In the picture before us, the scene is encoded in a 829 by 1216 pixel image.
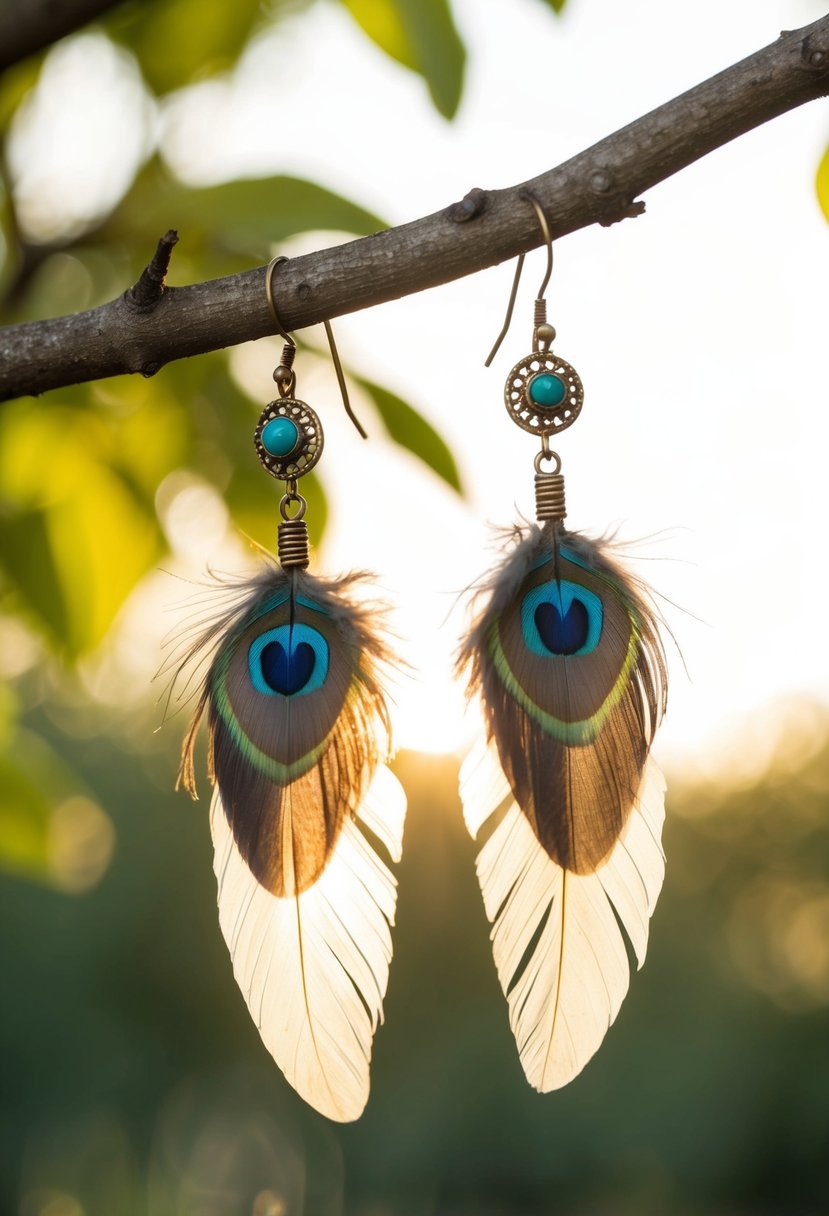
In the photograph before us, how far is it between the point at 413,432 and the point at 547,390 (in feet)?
1.09

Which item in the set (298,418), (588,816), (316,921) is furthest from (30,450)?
(588,816)

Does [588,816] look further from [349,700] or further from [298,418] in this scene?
[298,418]

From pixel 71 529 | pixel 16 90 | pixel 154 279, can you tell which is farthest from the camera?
pixel 16 90

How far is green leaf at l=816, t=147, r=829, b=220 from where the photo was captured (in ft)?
3.58

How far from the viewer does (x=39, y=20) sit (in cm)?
158

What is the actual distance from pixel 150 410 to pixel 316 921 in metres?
0.85

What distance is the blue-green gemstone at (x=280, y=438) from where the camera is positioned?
1272 mm

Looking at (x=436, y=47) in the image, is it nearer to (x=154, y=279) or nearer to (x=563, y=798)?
(x=154, y=279)

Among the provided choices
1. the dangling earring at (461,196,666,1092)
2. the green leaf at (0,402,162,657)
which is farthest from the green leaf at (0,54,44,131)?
the dangling earring at (461,196,666,1092)

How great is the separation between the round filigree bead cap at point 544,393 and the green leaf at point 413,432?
→ 0.95 ft

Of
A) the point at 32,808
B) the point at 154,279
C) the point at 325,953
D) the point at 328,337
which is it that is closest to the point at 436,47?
the point at 328,337

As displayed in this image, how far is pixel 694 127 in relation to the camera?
1.03 m

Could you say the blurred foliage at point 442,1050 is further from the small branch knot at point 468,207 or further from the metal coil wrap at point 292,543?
the small branch knot at point 468,207

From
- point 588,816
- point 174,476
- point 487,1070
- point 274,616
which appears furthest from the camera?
point 487,1070
